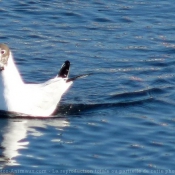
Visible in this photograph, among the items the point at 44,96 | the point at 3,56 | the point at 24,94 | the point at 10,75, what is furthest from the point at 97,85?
the point at 3,56

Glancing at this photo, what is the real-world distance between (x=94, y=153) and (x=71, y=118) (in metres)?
1.73

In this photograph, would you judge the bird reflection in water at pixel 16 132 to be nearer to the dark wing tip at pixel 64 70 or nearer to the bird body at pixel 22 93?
the bird body at pixel 22 93

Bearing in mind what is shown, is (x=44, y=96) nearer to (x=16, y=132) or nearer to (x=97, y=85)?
(x=16, y=132)

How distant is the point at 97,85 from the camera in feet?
55.3

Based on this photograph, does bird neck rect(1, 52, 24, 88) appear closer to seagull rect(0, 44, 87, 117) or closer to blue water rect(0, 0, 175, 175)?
seagull rect(0, 44, 87, 117)

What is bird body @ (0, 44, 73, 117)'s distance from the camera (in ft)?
50.0

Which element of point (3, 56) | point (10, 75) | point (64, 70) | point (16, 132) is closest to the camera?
point (16, 132)

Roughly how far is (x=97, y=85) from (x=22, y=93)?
1.82m

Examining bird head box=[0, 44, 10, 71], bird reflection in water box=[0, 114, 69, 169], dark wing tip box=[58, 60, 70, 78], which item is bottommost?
bird reflection in water box=[0, 114, 69, 169]

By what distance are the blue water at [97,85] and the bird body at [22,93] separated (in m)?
0.19

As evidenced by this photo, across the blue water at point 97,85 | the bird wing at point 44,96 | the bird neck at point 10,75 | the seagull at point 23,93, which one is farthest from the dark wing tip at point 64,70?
the bird neck at point 10,75

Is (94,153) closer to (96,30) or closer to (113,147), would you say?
(113,147)

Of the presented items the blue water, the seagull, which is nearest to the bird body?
the seagull

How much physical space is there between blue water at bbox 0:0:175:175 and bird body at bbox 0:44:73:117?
0.19 m
